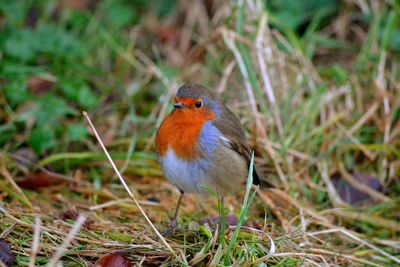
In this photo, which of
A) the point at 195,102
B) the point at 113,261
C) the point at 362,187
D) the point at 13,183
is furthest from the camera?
the point at 362,187

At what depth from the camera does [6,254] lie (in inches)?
103

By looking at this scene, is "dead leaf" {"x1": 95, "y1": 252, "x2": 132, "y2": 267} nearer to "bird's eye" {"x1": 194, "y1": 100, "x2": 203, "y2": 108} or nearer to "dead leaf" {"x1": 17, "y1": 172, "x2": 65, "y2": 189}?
"bird's eye" {"x1": 194, "y1": 100, "x2": 203, "y2": 108}

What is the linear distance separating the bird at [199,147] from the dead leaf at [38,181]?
89 centimetres

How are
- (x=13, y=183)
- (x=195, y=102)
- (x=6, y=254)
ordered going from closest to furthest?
(x=6, y=254) < (x=195, y=102) < (x=13, y=183)

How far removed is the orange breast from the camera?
3.26 meters

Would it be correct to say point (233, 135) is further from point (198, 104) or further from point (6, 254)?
point (6, 254)

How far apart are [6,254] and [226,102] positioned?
91.8 inches

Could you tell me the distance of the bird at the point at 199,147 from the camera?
128 inches

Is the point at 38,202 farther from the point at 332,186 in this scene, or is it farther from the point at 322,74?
the point at 322,74

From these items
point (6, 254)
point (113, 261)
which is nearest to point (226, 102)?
point (113, 261)

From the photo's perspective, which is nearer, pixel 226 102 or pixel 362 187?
pixel 362 187

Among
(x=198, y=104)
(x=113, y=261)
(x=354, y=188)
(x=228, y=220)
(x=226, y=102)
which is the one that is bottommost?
(x=354, y=188)

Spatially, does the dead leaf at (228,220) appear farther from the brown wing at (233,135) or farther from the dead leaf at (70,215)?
the dead leaf at (70,215)

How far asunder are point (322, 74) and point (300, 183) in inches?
46.7
